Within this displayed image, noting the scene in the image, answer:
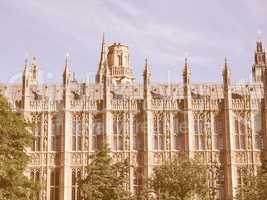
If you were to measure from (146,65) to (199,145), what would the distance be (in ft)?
25.8

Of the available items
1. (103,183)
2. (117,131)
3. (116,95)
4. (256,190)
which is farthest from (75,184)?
(256,190)

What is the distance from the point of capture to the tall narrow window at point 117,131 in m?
50.1

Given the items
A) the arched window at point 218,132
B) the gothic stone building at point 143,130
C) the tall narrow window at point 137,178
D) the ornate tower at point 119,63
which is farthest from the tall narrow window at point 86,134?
the ornate tower at point 119,63

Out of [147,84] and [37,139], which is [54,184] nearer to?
[37,139]

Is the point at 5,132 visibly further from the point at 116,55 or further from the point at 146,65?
the point at 116,55

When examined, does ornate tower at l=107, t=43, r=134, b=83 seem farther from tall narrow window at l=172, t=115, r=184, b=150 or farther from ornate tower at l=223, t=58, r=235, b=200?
ornate tower at l=223, t=58, r=235, b=200

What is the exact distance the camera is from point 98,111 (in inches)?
1997

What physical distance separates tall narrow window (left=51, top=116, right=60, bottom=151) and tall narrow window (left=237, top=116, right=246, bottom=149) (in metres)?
14.5

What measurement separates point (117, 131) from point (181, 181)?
1417 centimetres

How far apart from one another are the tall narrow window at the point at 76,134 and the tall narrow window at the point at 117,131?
2822mm

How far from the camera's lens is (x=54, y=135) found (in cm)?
5059

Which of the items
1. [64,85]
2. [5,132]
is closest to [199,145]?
[64,85]

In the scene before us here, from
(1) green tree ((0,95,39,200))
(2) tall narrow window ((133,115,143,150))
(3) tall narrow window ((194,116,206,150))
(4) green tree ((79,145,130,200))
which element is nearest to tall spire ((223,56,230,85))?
(3) tall narrow window ((194,116,206,150))

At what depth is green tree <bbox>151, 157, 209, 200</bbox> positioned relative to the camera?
36.9 metres
